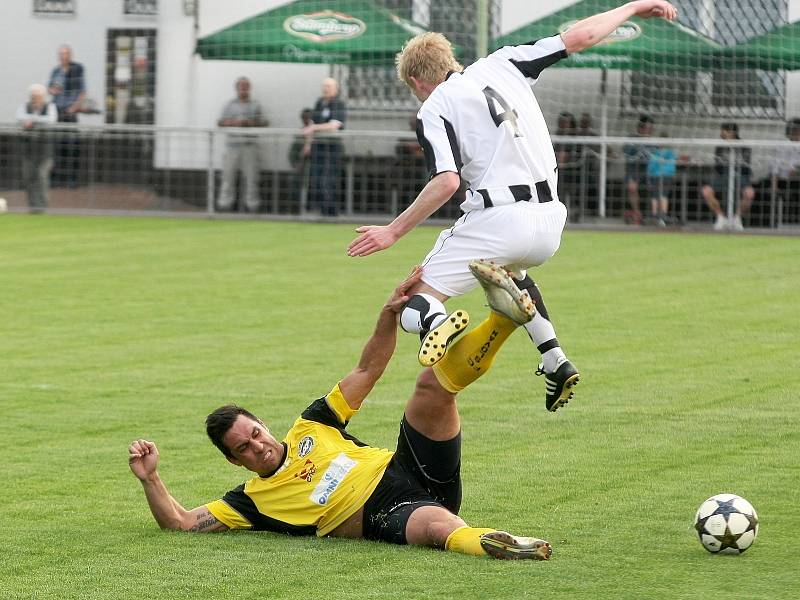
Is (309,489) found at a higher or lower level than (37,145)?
lower

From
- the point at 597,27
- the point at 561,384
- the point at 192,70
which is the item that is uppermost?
the point at 192,70

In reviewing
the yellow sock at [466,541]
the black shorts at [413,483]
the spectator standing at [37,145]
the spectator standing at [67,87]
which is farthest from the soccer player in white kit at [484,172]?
the spectator standing at [67,87]

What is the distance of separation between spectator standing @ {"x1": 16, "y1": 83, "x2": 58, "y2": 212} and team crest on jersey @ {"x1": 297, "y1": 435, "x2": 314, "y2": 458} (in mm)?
18857

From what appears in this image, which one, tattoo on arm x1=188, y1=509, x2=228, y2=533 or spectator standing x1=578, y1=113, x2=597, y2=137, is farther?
spectator standing x1=578, y1=113, x2=597, y2=137

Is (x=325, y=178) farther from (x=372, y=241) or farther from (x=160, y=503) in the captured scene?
(x=160, y=503)

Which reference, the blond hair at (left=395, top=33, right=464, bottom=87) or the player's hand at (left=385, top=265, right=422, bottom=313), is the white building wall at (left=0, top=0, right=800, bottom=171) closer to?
the blond hair at (left=395, top=33, right=464, bottom=87)

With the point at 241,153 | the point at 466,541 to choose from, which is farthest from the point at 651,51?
the point at 466,541

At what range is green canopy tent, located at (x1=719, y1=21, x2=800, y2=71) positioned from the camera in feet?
73.0

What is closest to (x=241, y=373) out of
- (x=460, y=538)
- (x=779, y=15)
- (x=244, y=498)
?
(x=244, y=498)

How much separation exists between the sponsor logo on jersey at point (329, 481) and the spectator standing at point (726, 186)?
1642cm

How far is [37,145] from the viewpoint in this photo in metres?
24.5

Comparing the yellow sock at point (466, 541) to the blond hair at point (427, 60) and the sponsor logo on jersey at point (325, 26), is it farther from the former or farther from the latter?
the sponsor logo on jersey at point (325, 26)

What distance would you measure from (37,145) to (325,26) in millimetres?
4947

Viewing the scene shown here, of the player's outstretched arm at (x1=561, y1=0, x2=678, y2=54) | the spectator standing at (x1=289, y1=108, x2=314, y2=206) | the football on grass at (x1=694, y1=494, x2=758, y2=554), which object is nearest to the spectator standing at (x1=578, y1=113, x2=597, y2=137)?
the spectator standing at (x1=289, y1=108, x2=314, y2=206)
